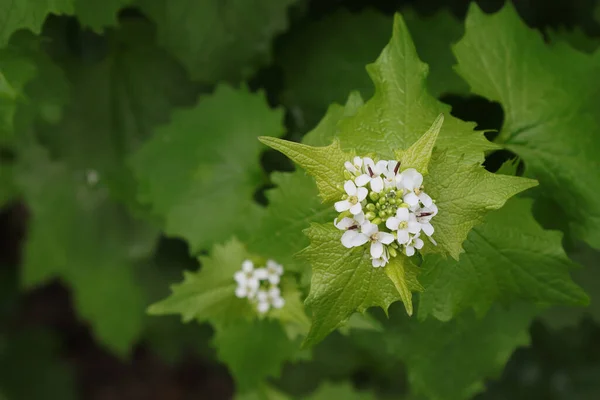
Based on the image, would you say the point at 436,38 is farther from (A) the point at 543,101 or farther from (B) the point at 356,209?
(B) the point at 356,209

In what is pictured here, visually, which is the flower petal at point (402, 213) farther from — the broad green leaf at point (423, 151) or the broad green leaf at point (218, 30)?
the broad green leaf at point (218, 30)

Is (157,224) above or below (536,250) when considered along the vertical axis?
below

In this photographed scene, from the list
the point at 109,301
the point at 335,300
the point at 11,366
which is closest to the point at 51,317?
the point at 11,366

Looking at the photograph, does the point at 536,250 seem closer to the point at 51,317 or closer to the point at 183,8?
the point at 183,8

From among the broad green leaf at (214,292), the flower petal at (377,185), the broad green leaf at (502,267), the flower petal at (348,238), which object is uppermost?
the flower petal at (377,185)

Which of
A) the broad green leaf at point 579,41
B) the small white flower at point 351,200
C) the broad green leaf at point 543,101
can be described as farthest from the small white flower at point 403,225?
the broad green leaf at point 579,41

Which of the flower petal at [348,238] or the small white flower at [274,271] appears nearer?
the flower petal at [348,238]
